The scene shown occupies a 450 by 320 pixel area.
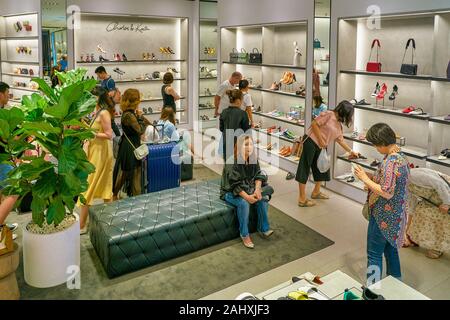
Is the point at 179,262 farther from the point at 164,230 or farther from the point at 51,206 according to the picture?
the point at 51,206

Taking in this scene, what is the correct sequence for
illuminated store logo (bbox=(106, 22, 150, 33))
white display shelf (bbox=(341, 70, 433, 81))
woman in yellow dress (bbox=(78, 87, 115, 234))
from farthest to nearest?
illuminated store logo (bbox=(106, 22, 150, 33)) < white display shelf (bbox=(341, 70, 433, 81)) < woman in yellow dress (bbox=(78, 87, 115, 234))

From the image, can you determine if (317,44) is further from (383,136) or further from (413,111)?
(383,136)

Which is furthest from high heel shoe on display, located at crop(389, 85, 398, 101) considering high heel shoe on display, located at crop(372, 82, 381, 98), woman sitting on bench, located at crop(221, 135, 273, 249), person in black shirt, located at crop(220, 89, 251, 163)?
woman sitting on bench, located at crop(221, 135, 273, 249)

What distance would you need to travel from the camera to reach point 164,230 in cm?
375

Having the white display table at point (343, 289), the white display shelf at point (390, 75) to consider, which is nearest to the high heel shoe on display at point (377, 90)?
the white display shelf at point (390, 75)

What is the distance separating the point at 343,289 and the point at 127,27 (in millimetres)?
8184

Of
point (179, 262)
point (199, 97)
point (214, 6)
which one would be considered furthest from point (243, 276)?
point (214, 6)

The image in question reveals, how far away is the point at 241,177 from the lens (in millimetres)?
4105

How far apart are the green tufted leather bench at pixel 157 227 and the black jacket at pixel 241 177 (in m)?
0.23

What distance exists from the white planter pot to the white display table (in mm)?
1873

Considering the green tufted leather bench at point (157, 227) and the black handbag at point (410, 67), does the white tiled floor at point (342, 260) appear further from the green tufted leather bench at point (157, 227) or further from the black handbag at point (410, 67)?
the black handbag at point (410, 67)

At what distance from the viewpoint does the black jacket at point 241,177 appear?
409 cm

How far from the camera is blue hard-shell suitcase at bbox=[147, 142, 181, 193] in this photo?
5.30 meters

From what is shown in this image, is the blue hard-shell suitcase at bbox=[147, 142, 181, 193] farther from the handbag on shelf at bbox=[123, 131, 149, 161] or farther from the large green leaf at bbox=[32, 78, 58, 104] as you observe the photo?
the large green leaf at bbox=[32, 78, 58, 104]
